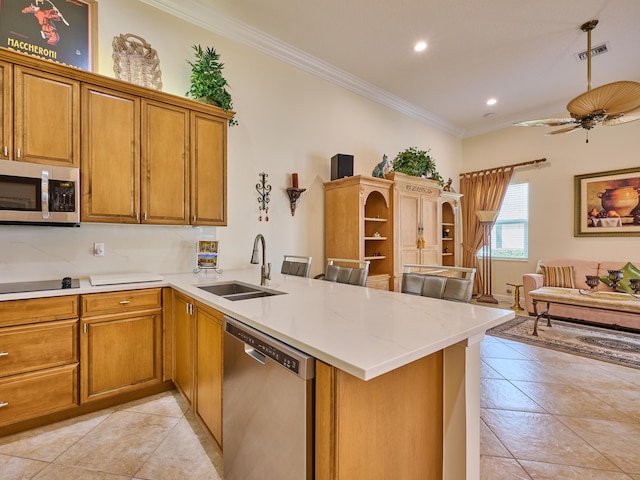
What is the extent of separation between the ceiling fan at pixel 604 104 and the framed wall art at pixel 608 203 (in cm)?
200

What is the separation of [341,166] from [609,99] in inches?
105

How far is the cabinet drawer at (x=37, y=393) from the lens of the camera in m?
1.80

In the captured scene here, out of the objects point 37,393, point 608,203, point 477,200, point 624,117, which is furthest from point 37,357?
point 608,203

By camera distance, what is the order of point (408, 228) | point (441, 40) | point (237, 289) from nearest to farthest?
point (237, 289) < point (441, 40) < point (408, 228)

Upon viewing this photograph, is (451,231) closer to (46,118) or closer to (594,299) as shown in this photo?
(594,299)

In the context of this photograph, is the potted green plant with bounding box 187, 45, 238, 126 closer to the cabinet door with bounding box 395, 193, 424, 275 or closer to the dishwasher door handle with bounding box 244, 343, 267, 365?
the dishwasher door handle with bounding box 244, 343, 267, 365

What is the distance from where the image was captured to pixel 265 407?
1.15 meters

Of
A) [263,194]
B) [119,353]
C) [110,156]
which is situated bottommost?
[119,353]

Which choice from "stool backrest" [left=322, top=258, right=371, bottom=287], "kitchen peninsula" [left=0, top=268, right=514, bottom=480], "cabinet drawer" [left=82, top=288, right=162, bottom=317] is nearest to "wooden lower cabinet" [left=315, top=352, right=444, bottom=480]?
"kitchen peninsula" [left=0, top=268, right=514, bottom=480]

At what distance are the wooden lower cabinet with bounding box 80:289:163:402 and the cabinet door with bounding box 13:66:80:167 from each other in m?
1.00

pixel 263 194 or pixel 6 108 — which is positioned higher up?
pixel 6 108

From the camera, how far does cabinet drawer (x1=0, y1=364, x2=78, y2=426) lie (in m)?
1.80

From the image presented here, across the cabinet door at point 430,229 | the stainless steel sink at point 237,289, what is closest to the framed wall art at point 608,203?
the cabinet door at point 430,229

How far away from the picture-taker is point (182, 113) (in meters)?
2.56
